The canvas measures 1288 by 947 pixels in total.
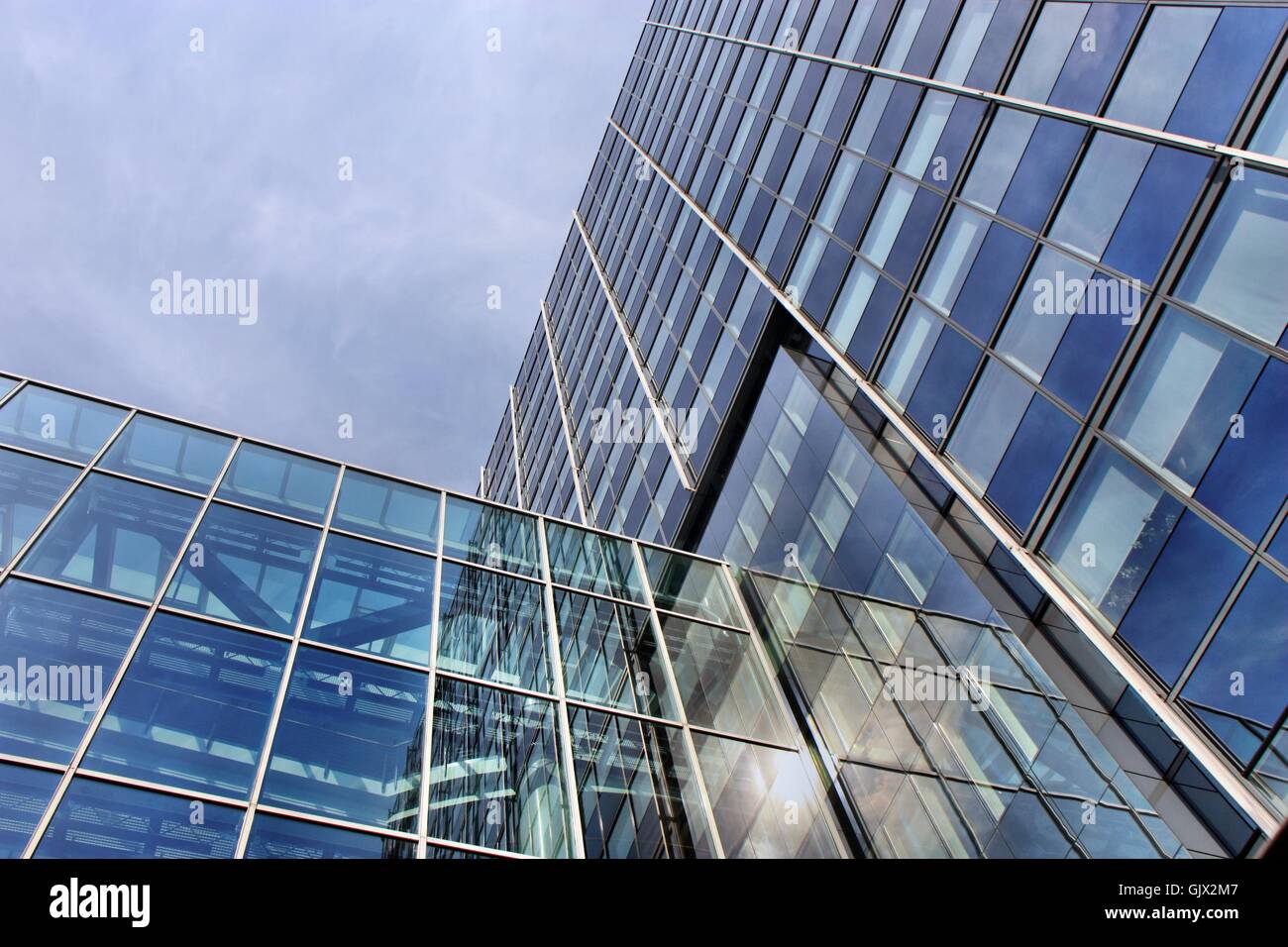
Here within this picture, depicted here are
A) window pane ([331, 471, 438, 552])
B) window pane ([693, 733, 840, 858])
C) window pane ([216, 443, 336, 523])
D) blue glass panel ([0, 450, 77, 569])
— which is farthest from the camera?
window pane ([331, 471, 438, 552])

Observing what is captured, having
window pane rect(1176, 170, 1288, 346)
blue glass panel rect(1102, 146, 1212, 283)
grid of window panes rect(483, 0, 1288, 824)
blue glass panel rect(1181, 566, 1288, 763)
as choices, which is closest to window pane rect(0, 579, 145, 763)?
grid of window panes rect(483, 0, 1288, 824)

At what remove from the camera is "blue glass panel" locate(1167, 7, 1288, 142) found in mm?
10461

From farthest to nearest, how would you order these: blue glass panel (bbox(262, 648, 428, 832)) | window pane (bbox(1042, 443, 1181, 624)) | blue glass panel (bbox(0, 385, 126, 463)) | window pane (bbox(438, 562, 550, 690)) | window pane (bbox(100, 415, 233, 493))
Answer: window pane (bbox(100, 415, 233, 493)) < blue glass panel (bbox(0, 385, 126, 463)) < window pane (bbox(438, 562, 550, 690)) < blue glass panel (bbox(262, 648, 428, 832)) < window pane (bbox(1042, 443, 1181, 624))

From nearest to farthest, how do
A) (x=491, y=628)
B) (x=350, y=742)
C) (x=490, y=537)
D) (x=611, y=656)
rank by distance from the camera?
(x=350, y=742)
(x=491, y=628)
(x=611, y=656)
(x=490, y=537)

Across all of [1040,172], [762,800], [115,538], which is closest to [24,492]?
[115,538]

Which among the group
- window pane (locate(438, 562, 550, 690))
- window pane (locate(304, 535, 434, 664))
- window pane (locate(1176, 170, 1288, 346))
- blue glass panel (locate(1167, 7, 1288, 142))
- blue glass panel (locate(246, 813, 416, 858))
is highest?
blue glass panel (locate(1167, 7, 1288, 142))

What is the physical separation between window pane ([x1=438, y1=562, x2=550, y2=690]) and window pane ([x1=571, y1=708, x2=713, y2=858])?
1.45m

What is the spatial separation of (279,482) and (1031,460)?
46.6 ft

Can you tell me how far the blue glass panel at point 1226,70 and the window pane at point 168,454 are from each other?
1731cm

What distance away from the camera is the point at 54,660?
11.4 metres

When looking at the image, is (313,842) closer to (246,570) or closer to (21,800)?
(21,800)

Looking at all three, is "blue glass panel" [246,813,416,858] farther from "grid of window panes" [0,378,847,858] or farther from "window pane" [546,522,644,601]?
"window pane" [546,522,644,601]

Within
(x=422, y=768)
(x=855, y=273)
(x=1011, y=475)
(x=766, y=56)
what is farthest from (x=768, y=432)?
(x=766, y=56)
